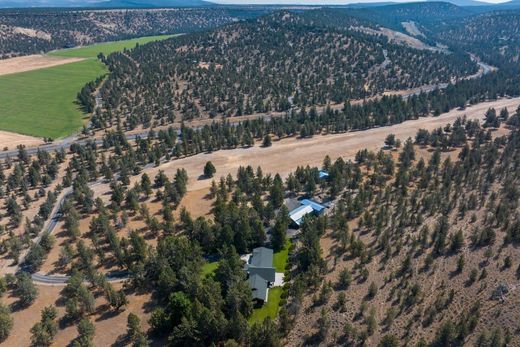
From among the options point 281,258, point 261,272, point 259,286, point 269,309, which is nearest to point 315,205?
point 281,258

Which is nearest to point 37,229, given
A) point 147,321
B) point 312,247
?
point 147,321

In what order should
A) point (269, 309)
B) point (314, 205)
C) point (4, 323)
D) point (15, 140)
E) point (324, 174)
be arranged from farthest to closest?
1. point (15, 140)
2. point (324, 174)
3. point (314, 205)
4. point (269, 309)
5. point (4, 323)

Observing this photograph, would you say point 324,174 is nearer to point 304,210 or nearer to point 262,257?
point 304,210

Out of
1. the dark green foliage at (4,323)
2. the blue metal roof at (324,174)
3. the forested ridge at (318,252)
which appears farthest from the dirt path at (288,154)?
the dark green foliage at (4,323)

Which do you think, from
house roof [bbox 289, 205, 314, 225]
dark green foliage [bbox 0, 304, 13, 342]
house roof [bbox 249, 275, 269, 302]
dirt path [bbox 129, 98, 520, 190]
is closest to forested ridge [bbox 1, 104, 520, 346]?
house roof [bbox 249, 275, 269, 302]

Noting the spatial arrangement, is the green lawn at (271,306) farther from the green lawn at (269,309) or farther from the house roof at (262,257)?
the house roof at (262,257)

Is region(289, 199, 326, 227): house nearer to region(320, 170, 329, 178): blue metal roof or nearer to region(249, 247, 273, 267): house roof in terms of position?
region(249, 247, 273, 267): house roof

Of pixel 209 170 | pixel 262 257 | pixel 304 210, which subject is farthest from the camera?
pixel 209 170
